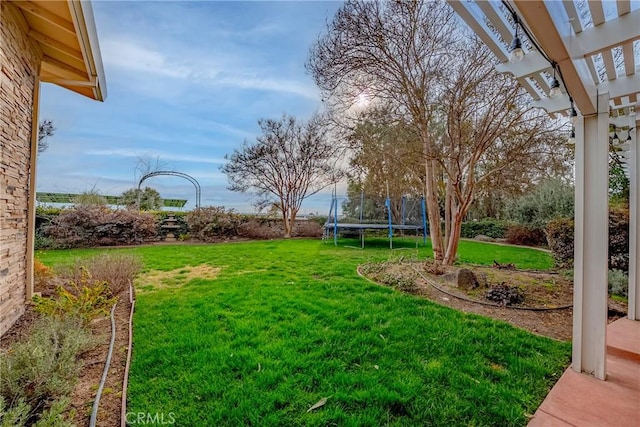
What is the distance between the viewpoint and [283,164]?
41.6 feet

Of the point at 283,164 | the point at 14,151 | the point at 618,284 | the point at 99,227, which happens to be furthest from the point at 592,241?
the point at 283,164

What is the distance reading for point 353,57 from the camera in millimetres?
5125

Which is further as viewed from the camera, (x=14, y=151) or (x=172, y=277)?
(x=172, y=277)

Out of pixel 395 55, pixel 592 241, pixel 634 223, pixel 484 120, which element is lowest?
pixel 592 241

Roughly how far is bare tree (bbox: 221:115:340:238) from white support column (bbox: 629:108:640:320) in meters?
10.2

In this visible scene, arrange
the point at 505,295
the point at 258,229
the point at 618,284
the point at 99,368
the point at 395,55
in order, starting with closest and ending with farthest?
the point at 99,368
the point at 505,295
the point at 618,284
the point at 395,55
the point at 258,229

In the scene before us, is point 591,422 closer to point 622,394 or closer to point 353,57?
point 622,394

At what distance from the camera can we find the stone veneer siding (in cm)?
253

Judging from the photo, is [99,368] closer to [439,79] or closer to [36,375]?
[36,375]

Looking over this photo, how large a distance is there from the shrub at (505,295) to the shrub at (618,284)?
1640mm

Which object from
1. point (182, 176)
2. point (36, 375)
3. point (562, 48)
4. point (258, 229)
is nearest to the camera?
point (562, 48)

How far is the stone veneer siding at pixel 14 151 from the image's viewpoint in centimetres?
253

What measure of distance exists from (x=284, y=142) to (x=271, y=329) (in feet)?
35.2

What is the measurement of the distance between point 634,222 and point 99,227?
37.6 ft
